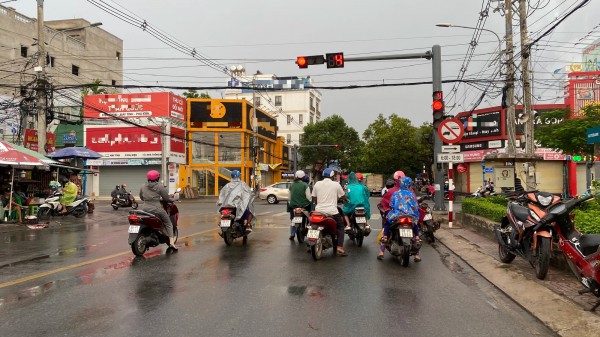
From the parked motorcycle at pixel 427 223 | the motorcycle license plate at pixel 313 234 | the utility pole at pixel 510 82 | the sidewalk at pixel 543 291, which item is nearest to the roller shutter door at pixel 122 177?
the utility pole at pixel 510 82

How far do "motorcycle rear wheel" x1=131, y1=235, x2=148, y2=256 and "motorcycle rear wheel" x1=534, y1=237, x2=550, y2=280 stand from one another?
653cm

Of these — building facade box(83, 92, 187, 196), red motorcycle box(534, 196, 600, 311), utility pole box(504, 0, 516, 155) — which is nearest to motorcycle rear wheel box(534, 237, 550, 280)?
red motorcycle box(534, 196, 600, 311)

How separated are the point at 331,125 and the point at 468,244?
166 ft

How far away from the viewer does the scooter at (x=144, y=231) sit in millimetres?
8516

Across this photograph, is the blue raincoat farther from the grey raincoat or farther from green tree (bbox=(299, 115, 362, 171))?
green tree (bbox=(299, 115, 362, 171))

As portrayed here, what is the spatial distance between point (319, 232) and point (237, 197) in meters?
2.63

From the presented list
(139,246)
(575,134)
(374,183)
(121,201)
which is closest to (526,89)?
(575,134)

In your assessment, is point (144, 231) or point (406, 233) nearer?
point (406, 233)

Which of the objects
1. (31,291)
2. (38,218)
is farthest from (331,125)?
(31,291)

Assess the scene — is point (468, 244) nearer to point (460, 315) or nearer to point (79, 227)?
point (460, 315)

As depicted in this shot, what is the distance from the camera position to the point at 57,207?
→ 1770 cm

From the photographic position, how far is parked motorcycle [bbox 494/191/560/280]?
6.20 metres

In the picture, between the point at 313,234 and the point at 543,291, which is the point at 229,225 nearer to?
the point at 313,234

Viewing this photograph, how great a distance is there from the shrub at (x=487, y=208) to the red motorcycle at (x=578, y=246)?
3607 mm
